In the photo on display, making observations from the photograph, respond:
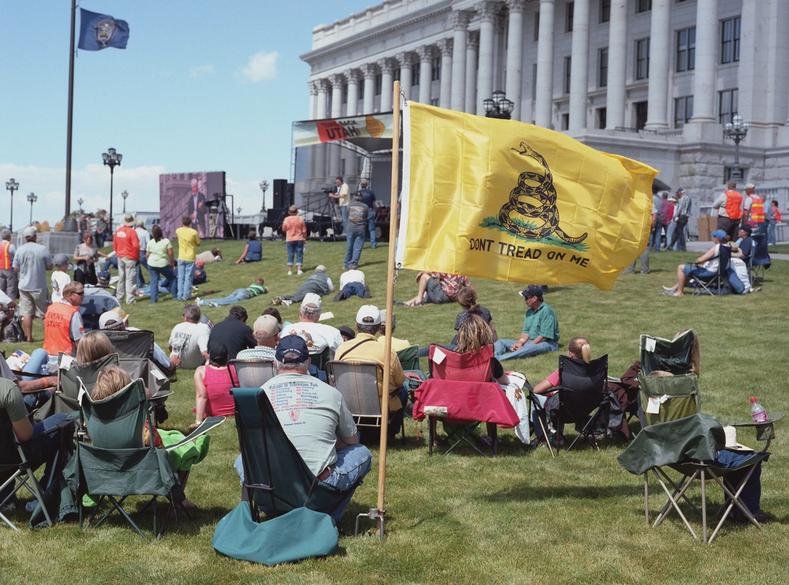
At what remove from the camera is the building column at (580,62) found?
54719 millimetres

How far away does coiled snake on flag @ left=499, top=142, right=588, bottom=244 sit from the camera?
24.8 ft

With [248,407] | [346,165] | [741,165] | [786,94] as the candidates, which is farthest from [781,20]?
[248,407]

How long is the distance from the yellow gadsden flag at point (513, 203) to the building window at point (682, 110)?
46.3 m

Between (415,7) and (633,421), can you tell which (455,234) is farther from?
(415,7)

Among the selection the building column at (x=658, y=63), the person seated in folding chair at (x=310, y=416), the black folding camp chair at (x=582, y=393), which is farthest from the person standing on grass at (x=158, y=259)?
the building column at (x=658, y=63)

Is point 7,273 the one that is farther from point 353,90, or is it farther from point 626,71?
point 353,90

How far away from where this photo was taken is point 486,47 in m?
64.2

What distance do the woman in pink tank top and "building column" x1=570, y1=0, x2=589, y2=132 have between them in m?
46.5

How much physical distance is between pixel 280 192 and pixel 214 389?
4177 centimetres

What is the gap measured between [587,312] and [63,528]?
41.1 feet

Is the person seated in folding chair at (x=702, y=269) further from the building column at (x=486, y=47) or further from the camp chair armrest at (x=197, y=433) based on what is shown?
the building column at (x=486, y=47)

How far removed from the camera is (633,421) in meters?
10.8

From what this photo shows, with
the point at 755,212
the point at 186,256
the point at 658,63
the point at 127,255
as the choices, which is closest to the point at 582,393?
the point at 186,256

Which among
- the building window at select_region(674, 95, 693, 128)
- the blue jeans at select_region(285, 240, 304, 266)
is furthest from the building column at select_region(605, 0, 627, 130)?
the blue jeans at select_region(285, 240, 304, 266)
